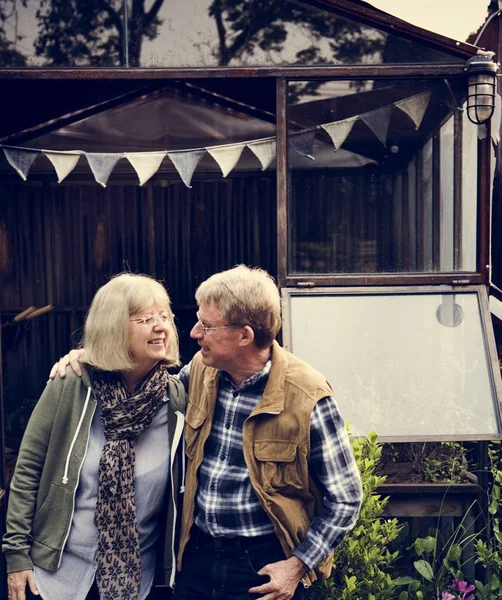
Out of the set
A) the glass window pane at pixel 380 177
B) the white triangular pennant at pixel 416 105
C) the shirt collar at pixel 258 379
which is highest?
the white triangular pennant at pixel 416 105

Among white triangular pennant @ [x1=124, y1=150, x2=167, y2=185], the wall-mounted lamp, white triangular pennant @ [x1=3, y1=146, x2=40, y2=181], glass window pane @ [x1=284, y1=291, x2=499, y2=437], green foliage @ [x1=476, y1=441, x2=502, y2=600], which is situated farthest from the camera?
white triangular pennant @ [x1=124, y1=150, x2=167, y2=185]

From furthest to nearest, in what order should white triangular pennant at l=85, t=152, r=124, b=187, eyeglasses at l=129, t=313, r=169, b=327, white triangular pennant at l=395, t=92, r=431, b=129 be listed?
white triangular pennant at l=85, t=152, r=124, b=187, white triangular pennant at l=395, t=92, r=431, b=129, eyeglasses at l=129, t=313, r=169, b=327

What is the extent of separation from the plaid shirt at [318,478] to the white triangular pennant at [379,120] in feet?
9.47

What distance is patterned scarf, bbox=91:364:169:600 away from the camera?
2.67 metres

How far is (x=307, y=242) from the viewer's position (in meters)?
5.05

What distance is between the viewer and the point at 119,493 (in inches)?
105

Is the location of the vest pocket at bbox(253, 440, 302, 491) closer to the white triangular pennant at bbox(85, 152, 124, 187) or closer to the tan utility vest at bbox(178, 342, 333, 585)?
the tan utility vest at bbox(178, 342, 333, 585)

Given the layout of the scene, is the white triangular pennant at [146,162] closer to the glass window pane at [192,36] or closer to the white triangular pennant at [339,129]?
the glass window pane at [192,36]

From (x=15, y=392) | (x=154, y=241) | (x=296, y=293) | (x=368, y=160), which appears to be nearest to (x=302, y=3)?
(x=368, y=160)

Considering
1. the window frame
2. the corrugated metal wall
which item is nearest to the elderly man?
the window frame

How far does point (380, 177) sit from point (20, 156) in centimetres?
254

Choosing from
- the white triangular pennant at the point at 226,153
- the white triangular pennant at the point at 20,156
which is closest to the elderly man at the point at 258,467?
the white triangular pennant at the point at 226,153

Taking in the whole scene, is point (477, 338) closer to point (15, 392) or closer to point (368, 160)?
point (368, 160)

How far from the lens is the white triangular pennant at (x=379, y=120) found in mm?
5027
